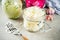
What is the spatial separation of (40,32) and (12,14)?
159 mm

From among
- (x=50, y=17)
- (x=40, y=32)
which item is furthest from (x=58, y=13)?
(x=40, y=32)

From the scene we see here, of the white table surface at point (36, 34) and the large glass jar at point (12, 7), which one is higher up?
the large glass jar at point (12, 7)

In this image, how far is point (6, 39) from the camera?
25.2 inches

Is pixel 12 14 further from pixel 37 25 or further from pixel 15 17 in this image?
pixel 37 25

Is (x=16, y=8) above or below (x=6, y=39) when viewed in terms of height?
above

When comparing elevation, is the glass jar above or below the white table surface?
above

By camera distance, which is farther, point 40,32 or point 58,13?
point 58,13

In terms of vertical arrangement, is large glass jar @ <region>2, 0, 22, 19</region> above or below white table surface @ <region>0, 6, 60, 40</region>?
above

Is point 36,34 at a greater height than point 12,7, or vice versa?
point 12,7

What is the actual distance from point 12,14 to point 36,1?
0.45 feet

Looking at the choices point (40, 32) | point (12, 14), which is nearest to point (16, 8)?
point (12, 14)

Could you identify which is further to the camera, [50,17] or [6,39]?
[50,17]

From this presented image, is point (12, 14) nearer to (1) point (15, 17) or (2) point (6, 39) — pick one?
(1) point (15, 17)

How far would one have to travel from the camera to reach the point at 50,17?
753 millimetres
